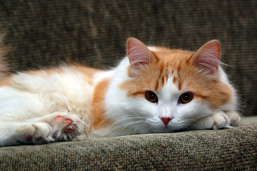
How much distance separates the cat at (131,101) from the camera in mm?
1370

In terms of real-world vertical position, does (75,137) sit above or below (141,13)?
below

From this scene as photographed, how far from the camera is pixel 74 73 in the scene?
1972mm

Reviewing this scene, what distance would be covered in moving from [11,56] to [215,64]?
5.01 ft

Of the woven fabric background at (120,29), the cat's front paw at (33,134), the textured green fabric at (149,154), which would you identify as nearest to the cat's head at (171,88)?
the textured green fabric at (149,154)

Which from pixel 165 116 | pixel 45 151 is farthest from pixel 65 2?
pixel 45 151

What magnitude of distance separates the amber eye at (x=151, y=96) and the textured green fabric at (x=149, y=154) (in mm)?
283

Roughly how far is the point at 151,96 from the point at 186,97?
0.55 ft

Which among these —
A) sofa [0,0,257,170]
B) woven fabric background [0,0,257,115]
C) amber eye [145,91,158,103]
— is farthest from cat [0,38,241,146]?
woven fabric background [0,0,257,115]

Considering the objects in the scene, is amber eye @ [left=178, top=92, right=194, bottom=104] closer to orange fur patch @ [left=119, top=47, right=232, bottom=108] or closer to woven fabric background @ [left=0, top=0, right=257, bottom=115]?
orange fur patch @ [left=119, top=47, right=232, bottom=108]

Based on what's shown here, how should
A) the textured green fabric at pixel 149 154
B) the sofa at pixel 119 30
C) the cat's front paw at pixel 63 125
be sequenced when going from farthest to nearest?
the sofa at pixel 119 30 < the cat's front paw at pixel 63 125 < the textured green fabric at pixel 149 154

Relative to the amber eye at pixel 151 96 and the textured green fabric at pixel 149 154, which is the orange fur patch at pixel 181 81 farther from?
the textured green fabric at pixel 149 154

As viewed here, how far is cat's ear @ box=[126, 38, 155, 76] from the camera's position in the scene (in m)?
1.60

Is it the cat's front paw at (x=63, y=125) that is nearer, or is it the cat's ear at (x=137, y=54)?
the cat's front paw at (x=63, y=125)

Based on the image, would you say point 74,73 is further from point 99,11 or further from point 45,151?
point 45,151
